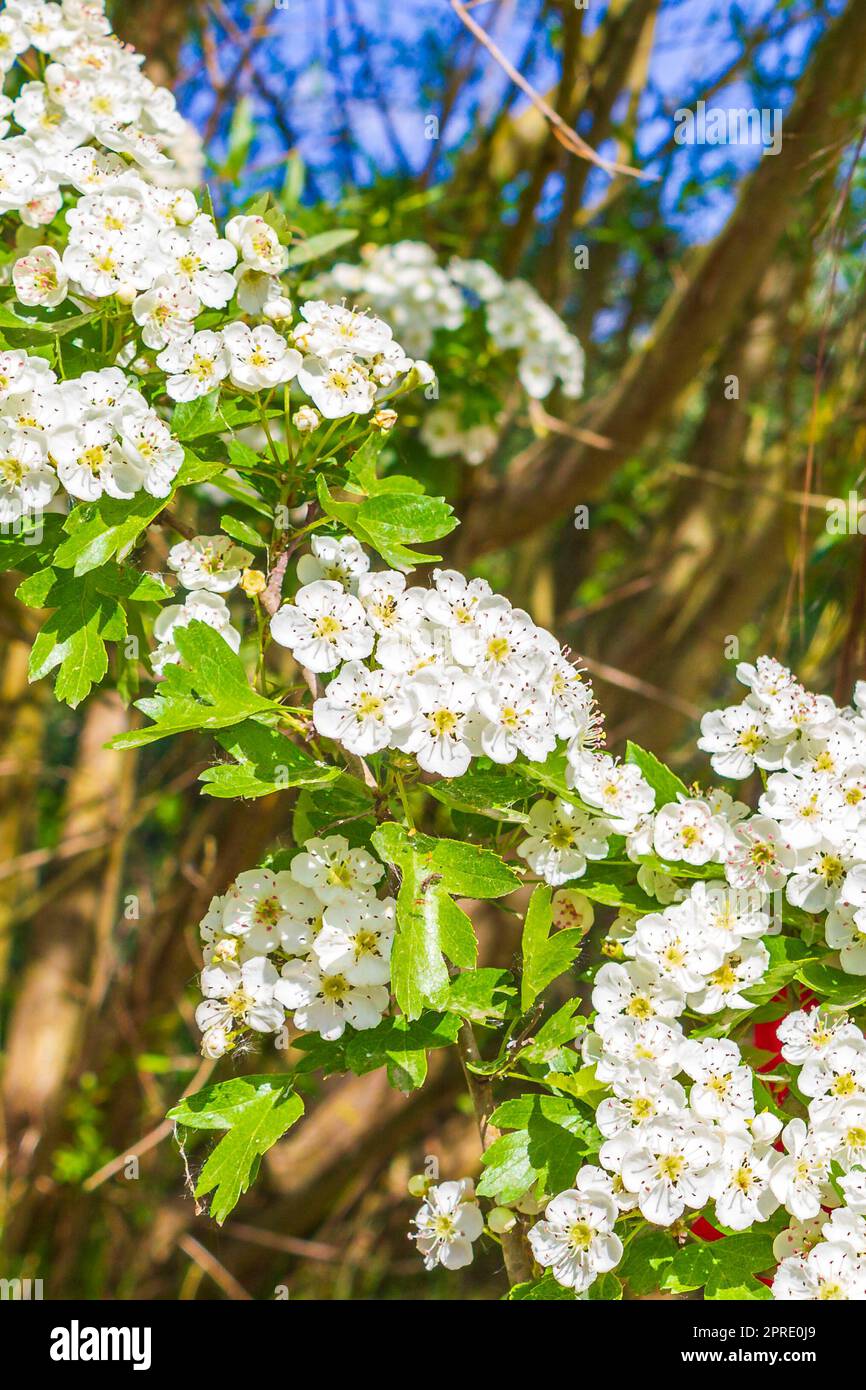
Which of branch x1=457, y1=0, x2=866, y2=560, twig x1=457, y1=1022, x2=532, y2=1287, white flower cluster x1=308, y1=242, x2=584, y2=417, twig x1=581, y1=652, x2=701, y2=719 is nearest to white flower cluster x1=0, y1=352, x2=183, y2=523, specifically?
twig x1=457, y1=1022, x2=532, y2=1287

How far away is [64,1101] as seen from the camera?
2.20m

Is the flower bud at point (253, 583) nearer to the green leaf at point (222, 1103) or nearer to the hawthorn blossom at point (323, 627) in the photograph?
the hawthorn blossom at point (323, 627)

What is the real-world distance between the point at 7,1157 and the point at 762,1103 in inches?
75.2

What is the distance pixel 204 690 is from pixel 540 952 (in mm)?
289

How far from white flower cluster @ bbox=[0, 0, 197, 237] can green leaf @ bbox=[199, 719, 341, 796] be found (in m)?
0.45

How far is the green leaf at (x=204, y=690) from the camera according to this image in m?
0.76

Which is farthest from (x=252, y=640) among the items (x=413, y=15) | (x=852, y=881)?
(x=413, y=15)

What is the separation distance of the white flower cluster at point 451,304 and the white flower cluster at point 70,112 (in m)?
0.55

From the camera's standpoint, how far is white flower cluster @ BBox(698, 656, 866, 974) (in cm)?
81

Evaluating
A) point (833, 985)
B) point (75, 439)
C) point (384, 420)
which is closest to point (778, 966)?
point (833, 985)

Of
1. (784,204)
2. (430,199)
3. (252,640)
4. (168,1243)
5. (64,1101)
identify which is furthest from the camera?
(168,1243)

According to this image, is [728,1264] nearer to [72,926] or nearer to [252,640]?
[252,640]

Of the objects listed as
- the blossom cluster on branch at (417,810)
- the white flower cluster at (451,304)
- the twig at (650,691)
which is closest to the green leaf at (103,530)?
the blossom cluster on branch at (417,810)

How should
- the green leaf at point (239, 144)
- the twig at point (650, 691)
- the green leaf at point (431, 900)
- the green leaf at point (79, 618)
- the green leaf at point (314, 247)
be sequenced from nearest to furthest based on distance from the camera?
the green leaf at point (431, 900) < the green leaf at point (79, 618) < the green leaf at point (314, 247) < the green leaf at point (239, 144) < the twig at point (650, 691)
